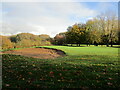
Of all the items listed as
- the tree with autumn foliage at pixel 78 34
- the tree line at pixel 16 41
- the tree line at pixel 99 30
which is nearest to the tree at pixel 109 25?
the tree line at pixel 99 30

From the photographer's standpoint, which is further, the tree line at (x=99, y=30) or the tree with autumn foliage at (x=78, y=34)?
the tree with autumn foliage at (x=78, y=34)

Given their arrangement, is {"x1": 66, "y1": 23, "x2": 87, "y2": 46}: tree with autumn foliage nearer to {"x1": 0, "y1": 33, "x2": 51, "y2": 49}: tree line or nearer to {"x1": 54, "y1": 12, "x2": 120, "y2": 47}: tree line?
{"x1": 54, "y1": 12, "x2": 120, "y2": 47}: tree line

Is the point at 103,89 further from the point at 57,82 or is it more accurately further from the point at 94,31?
the point at 94,31

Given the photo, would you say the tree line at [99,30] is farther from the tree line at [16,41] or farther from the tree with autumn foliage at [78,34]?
the tree line at [16,41]

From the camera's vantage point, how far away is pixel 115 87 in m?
3.61

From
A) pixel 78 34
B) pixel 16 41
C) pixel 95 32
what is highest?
pixel 95 32

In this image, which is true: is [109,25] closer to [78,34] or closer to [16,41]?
[78,34]

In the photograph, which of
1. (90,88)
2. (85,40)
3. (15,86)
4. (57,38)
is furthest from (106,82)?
(57,38)

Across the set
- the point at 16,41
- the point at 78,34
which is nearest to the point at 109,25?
the point at 78,34

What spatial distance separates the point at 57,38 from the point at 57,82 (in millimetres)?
47346

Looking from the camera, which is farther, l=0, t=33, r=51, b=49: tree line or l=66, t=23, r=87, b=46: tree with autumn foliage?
l=66, t=23, r=87, b=46: tree with autumn foliage

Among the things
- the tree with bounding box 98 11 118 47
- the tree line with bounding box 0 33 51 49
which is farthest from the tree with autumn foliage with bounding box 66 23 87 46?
the tree line with bounding box 0 33 51 49

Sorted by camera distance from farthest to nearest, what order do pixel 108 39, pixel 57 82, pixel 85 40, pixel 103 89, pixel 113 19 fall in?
pixel 85 40 < pixel 108 39 < pixel 113 19 < pixel 57 82 < pixel 103 89

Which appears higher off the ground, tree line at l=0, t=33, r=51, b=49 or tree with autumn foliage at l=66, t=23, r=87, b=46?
tree with autumn foliage at l=66, t=23, r=87, b=46
